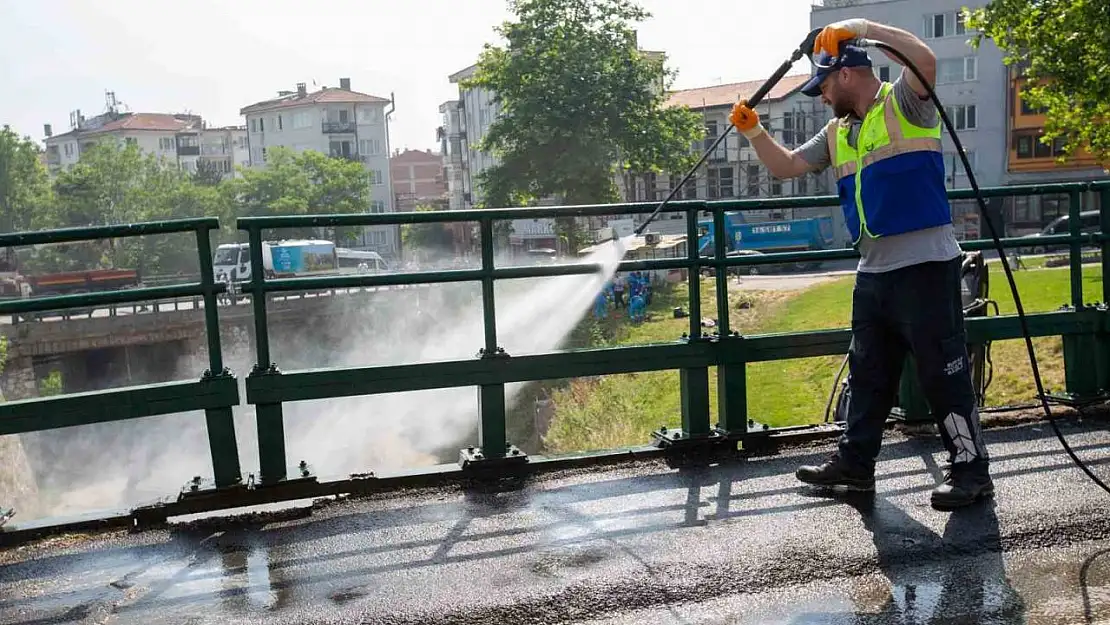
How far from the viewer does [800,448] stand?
6309 millimetres

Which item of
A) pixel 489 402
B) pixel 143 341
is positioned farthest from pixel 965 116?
pixel 489 402

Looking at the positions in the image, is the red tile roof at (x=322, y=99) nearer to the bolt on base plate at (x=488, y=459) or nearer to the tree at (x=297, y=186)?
the tree at (x=297, y=186)

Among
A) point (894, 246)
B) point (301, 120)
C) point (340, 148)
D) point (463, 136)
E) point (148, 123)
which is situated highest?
point (148, 123)

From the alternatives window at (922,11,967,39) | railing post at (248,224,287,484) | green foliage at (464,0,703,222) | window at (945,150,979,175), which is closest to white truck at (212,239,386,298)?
railing post at (248,224,287,484)

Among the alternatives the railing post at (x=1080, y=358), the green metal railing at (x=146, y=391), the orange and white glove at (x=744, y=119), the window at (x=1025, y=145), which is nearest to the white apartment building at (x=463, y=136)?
the window at (x=1025, y=145)

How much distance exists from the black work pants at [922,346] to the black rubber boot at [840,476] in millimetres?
111

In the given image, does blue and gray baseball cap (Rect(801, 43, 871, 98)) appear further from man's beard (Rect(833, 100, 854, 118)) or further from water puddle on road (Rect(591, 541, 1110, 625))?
water puddle on road (Rect(591, 541, 1110, 625))

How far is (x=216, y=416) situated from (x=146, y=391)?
1.23ft

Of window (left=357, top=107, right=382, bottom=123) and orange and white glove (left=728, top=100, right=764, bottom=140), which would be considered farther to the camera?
window (left=357, top=107, right=382, bottom=123)

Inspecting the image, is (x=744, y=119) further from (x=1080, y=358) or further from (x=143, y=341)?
(x=143, y=341)

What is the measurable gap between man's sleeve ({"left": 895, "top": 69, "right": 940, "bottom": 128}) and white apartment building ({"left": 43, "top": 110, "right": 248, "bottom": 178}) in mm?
120509

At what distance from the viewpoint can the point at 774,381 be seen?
74.9ft

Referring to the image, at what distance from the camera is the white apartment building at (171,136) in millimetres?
118938

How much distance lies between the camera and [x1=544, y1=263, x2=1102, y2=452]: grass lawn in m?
18.4
